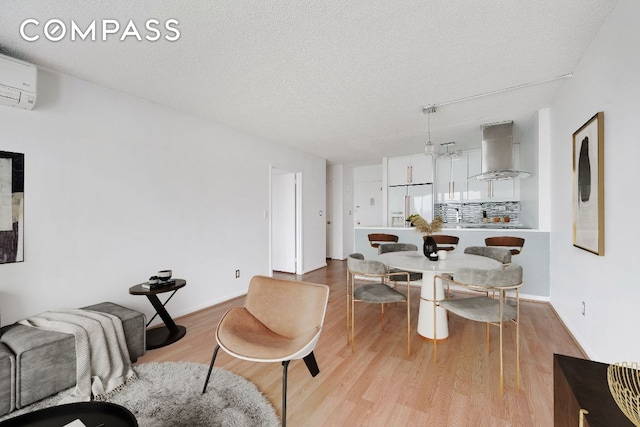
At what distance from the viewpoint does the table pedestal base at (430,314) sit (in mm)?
2559

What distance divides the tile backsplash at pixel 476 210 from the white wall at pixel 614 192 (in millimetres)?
3060

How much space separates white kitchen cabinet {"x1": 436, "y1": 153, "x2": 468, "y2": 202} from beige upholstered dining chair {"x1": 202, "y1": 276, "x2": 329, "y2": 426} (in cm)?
480

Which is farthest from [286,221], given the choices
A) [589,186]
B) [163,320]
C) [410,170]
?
[589,186]

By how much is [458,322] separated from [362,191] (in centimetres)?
461

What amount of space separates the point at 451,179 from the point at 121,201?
18.6 ft

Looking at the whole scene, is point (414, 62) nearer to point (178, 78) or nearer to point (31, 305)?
point (178, 78)

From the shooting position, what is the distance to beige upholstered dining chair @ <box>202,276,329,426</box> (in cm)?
164

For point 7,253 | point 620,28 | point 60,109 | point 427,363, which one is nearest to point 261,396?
point 427,363

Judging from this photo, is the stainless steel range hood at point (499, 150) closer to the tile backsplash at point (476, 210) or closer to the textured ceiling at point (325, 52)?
the textured ceiling at point (325, 52)

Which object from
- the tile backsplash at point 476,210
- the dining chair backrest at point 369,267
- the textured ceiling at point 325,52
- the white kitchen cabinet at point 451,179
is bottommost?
the dining chair backrest at point 369,267

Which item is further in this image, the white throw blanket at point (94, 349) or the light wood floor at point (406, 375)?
the white throw blanket at point (94, 349)

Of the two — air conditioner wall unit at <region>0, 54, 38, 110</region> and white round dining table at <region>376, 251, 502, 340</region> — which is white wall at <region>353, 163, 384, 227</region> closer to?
white round dining table at <region>376, 251, 502, 340</region>

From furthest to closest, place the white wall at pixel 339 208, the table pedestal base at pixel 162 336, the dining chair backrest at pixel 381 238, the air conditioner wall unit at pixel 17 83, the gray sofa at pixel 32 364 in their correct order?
1. the white wall at pixel 339 208
2. the dining chair backrest at pixel 381 238
3. the table pedestal base at pixel 162 336
4. the air conditioner wall unit at pixel 17 83
5. the gray sofa at pixel 32 364

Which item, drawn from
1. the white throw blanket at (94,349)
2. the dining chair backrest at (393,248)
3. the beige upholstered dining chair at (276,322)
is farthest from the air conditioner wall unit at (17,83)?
the dining chair backrest at (393,248)
